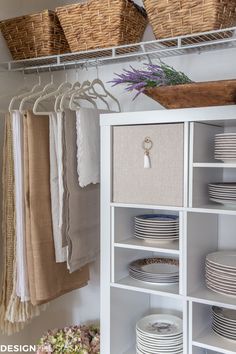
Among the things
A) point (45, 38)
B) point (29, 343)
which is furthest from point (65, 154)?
point (29, 343)

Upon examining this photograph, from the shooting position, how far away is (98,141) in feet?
5.40

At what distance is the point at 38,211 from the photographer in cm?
156

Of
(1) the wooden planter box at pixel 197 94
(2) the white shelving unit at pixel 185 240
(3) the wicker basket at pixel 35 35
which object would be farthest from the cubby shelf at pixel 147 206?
(3) the wicker basket at pixel 35 35

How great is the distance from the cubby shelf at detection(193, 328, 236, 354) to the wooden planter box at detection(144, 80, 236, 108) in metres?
0.80

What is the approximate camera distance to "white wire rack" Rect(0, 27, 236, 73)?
4.95 feet

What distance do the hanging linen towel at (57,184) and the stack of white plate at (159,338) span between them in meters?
0.42

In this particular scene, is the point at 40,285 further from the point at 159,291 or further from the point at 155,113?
the point at 155,113

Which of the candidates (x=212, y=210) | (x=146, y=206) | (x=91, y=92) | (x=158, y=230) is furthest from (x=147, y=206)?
(x=91, y=92)

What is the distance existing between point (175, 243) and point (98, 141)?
1.66 feet

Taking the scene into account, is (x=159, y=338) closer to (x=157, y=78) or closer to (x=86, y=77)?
(x=157, y=78)

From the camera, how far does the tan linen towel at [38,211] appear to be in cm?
155

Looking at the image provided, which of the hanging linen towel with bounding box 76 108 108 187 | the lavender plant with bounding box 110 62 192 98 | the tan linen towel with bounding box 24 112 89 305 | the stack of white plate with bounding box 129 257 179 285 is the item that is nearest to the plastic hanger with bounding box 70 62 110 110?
the hanging linen towel with bounding box 76 108 108 187

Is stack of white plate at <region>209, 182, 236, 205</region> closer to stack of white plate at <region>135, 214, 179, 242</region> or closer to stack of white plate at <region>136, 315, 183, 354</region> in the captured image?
stack of white plate at <region>135, 214, 179, 242</region>

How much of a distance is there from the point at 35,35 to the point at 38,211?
817 mm
